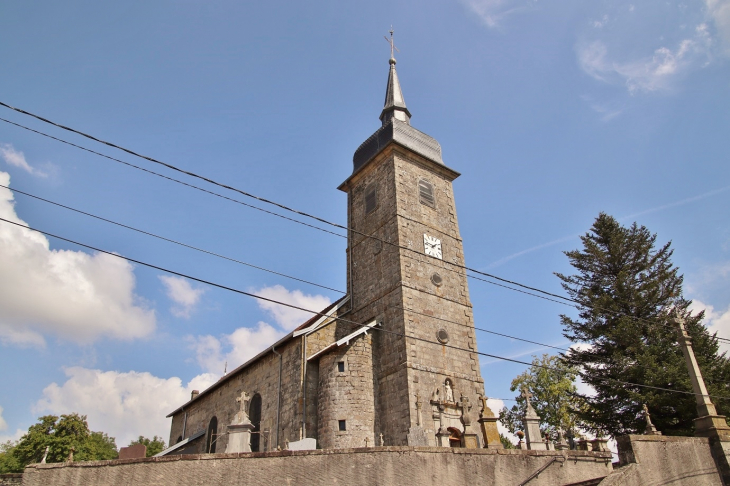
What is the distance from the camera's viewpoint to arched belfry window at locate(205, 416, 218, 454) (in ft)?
80.4

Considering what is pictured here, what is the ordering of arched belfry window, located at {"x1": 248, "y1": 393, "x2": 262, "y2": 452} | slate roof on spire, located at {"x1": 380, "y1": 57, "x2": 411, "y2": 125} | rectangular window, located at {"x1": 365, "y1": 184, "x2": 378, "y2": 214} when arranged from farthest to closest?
slate roof on spire, located at {"x1": 380, "y1": 57, "x2": 411, "y2": 125}, rectangular window, located at {"x1": 365, "y1": 184, "x2": 378, "y2": 214}, arched belfry window, located at {"x1": 248, "y1": 393, "x2": 262, "y2": 452}

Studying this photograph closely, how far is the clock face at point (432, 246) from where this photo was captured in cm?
2117

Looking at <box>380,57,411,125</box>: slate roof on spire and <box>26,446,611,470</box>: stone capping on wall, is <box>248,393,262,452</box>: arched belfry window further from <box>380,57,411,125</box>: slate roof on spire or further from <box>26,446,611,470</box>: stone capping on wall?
<box>380,57,411,125</box>: slate roof on spire

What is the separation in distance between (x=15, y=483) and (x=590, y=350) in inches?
875

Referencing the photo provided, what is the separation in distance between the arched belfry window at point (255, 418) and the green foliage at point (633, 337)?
1412cm

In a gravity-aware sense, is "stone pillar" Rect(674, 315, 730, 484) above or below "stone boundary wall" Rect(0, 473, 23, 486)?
above

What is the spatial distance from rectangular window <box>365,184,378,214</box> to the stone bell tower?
5 cm

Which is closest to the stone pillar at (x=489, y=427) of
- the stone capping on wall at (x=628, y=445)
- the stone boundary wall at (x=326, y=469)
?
the stone boundary wall at (x=326, y=469)

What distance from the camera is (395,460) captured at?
30.1 ft

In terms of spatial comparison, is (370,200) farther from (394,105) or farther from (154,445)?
(154,445)

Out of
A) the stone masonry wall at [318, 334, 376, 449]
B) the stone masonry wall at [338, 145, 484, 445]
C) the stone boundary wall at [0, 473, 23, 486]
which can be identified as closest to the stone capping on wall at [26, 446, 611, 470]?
the stone boundary wall at [0, 473, 23, 486]

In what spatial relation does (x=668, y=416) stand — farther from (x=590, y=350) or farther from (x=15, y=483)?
(x=15, y=483)

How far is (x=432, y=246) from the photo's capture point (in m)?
21.4

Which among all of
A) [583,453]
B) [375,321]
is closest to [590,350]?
[375,321]
